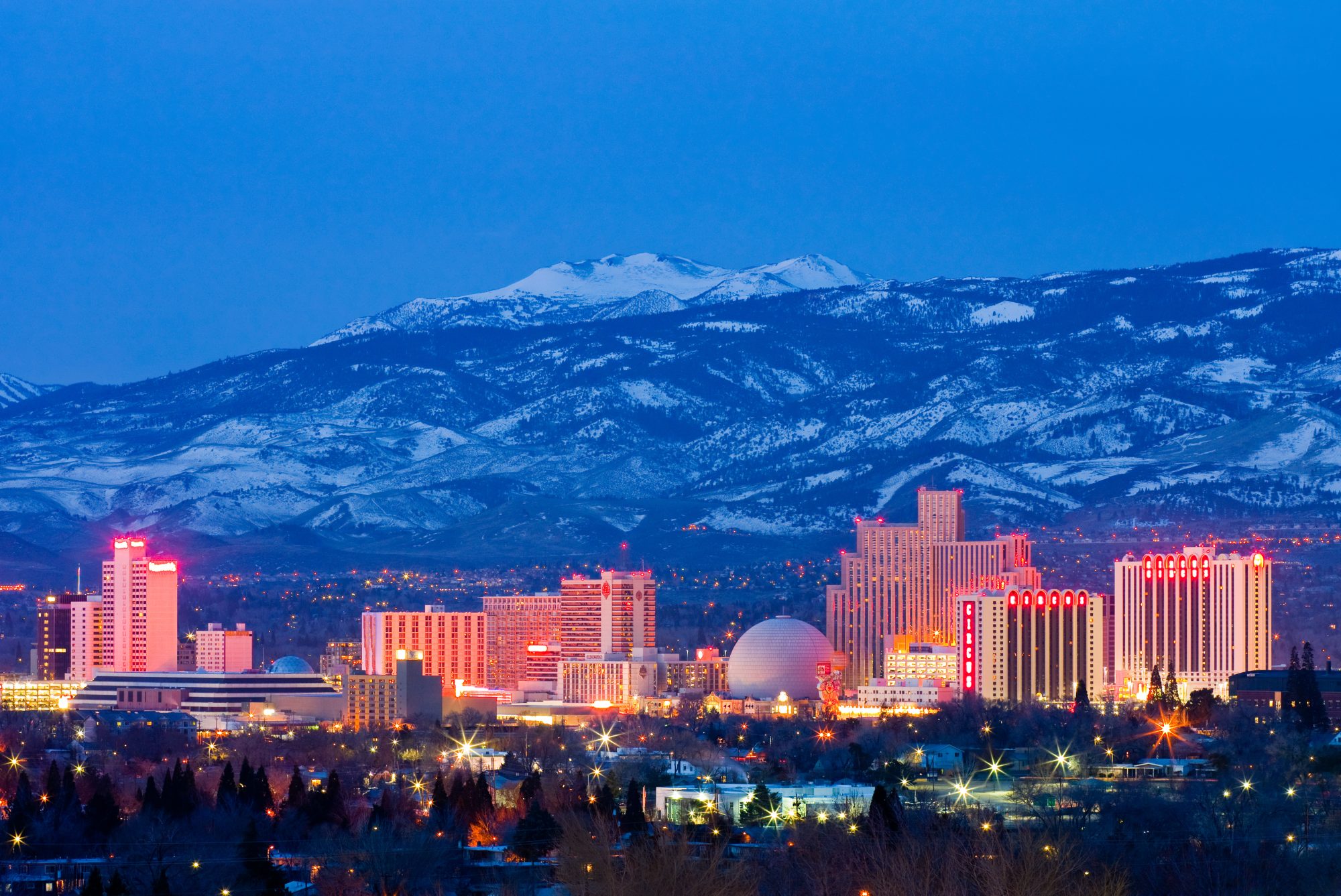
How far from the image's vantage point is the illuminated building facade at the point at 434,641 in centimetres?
15725

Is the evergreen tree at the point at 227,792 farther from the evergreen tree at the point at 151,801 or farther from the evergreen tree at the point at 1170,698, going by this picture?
the evergreen tree at the point at 1170,698

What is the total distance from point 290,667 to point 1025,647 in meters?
34.6

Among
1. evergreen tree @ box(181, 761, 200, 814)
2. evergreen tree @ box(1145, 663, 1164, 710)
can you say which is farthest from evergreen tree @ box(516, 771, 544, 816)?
evergreen tree @ box(1145, 663, 1164, 710)

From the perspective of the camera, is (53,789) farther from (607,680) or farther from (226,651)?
(226,651)

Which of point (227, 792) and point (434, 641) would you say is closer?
point (227, 792)

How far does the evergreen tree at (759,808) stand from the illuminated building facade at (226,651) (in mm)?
81793

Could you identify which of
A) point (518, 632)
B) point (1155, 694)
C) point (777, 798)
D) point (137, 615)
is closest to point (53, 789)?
point (777, 798)

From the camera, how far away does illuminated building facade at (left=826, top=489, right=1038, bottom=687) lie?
164m

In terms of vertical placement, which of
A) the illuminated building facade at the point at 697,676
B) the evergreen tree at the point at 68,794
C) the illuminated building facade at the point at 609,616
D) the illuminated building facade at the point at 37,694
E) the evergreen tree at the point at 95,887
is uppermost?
the illuminated building facade at the point at 609,616

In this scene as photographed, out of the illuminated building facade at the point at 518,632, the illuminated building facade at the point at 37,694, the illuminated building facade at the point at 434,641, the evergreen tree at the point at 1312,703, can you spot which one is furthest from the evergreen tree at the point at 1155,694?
the illuminated building facade at the point at 37,694

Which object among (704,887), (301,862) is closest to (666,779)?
(301,862)

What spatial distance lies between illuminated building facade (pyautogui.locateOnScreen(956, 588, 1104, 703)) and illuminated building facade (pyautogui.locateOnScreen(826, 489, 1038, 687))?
48.3 ft

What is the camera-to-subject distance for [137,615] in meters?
160

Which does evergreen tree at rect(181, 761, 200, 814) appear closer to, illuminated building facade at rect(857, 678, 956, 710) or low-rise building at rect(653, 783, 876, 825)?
low-rise building at rect(653, 783, 876, 825)
